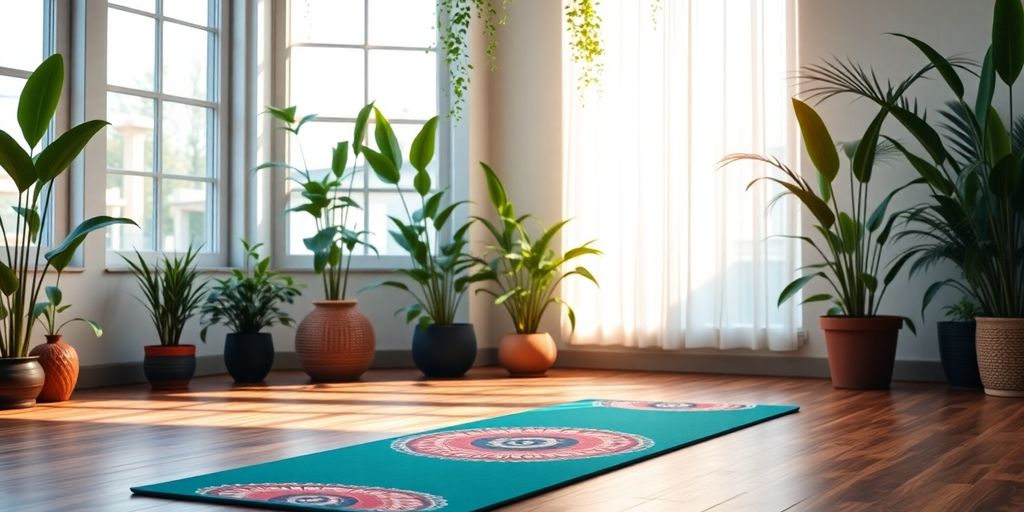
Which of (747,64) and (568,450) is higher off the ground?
(747,64)

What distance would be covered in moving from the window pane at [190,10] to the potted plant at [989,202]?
3.29m

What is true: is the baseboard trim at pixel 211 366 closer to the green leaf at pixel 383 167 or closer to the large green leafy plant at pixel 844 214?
the green leaf at pixel 383 167

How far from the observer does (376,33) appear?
21.3ft

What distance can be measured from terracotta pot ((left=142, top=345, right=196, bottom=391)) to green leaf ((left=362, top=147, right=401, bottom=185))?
4.37 ft

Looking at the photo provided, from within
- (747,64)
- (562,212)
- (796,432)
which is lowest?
(796,432)

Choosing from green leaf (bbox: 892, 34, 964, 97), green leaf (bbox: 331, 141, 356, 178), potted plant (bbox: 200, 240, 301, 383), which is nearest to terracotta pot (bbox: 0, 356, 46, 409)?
potted plant (bbox: 200, 240, 301, 383)

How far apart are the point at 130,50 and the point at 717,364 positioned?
137 inches

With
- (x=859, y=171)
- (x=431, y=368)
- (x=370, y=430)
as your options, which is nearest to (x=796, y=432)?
(x=370, y=430)

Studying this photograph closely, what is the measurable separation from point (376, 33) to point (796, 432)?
377 centimetres

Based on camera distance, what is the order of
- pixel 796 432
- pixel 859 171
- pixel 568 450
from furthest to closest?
1. pixel 859 171
2. pixel 796 432
3. pixel 568 450

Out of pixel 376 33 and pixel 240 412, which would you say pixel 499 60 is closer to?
pixel 376 33

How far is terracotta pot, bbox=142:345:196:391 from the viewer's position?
5.21 m

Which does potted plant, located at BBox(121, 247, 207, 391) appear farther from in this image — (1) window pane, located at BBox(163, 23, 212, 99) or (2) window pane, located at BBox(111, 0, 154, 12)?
(2) window pane, located at BBox(111, 0, 154, 12)

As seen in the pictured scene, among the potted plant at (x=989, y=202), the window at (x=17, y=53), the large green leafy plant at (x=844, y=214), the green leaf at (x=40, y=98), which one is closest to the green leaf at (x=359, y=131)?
the window at (x=17, y=53)
